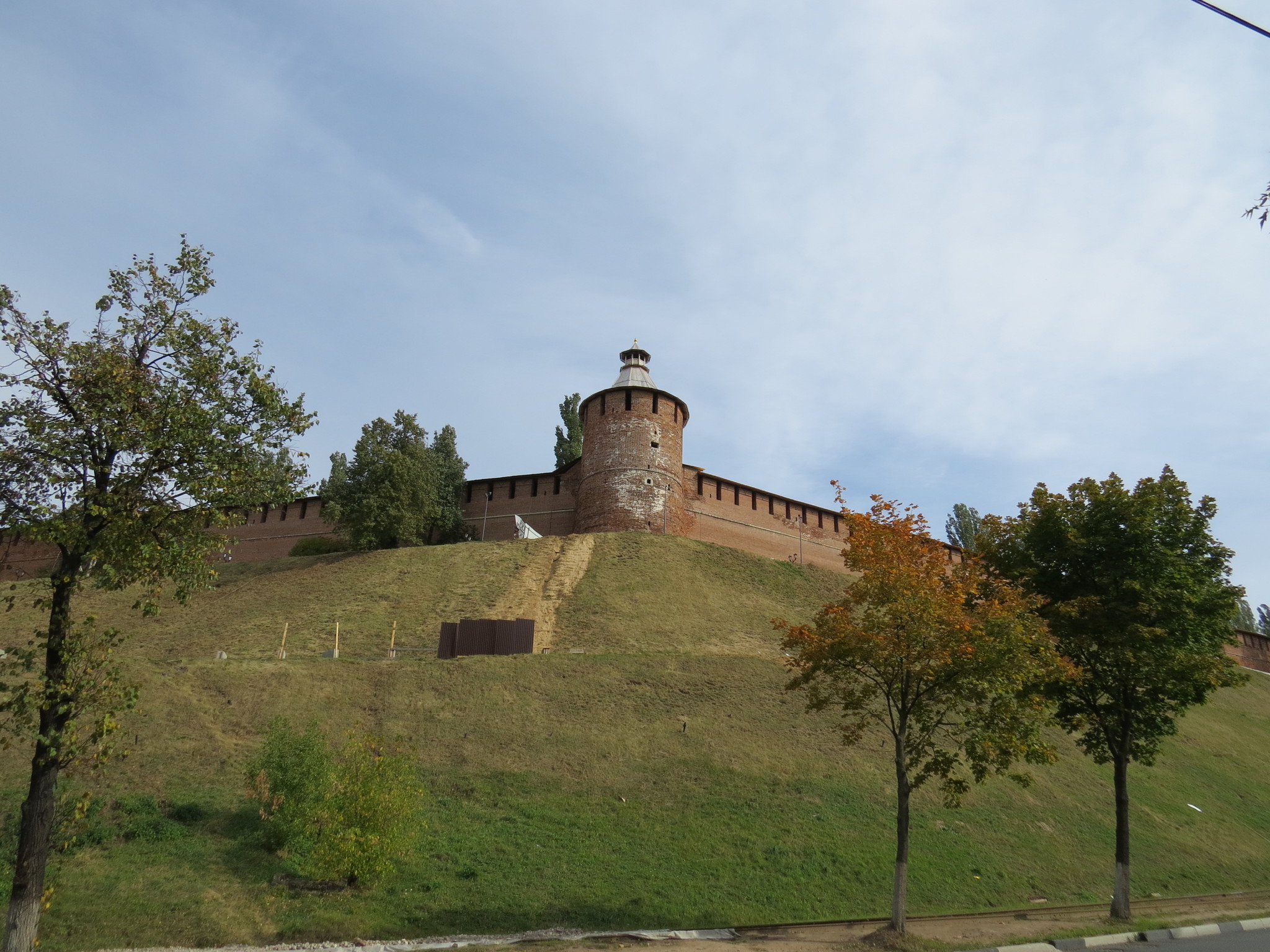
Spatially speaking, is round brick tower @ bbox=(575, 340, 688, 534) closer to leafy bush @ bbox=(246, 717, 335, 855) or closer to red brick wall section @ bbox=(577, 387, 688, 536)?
red brick wall section @ bbox=(577, 387, 688, 536)

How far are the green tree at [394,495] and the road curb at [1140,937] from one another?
30.4 metres

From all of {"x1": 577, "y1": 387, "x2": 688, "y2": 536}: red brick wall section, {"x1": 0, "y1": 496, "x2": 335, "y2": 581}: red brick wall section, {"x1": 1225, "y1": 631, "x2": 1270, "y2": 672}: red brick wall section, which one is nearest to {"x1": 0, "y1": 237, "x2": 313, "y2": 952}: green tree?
{"x1": 577, "y1": 387, "x2": 688, "y2": 536}: red brick wall section

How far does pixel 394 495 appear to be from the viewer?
37375mm

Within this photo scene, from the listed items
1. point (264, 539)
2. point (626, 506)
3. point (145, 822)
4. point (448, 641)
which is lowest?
point (145, 822)

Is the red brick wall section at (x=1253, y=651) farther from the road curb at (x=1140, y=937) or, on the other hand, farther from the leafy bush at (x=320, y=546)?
the leafy bush at (x=320, y=546)

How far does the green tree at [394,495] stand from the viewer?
37.1 metres

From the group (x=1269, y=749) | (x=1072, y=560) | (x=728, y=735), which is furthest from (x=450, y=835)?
(x=1269, y=749)

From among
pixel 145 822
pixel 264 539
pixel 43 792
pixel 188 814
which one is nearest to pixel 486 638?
pixel 188 814

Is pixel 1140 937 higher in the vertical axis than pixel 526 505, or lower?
lower

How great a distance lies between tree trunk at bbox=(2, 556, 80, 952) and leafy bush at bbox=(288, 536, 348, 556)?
100 feet

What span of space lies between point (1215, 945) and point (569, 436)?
1492 inches

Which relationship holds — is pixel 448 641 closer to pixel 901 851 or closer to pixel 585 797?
pixel 585 797

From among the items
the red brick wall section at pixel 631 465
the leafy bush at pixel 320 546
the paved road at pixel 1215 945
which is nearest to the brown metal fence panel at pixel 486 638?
the red brick wall section at pixel 631 465

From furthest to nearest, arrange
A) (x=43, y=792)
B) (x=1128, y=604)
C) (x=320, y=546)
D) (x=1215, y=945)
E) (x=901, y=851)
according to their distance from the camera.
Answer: (x=320, y=546), (x=1128, y=604), (x=901, y=851), (x=1215, y=945), (x=43, y=792)
